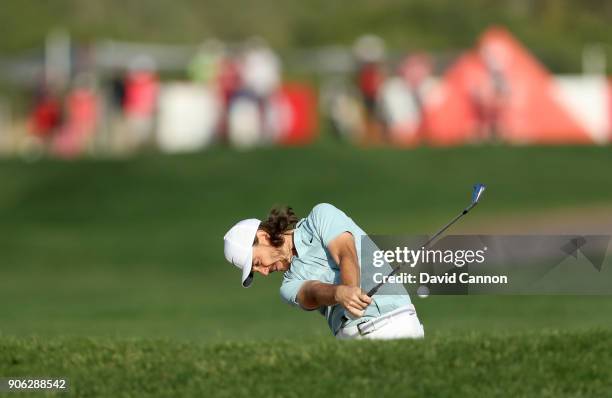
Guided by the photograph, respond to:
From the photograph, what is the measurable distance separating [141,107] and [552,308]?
60.5 feet

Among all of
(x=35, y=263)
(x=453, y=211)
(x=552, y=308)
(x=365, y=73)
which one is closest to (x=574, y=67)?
(x=365, y=73)

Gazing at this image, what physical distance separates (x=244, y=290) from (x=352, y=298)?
16.6 m

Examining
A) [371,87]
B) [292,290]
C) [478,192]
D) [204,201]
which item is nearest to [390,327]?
[292,290]

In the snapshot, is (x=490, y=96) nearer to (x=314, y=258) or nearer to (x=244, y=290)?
(x=244, y=290)

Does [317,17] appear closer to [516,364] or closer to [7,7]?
[7,7]

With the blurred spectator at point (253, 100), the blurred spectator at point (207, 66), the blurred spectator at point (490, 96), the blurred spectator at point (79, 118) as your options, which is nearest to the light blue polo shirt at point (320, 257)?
the blurred spectator at point (253, 100)

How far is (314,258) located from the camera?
7.73 meters


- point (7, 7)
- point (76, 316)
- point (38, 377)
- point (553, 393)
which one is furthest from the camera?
point (7, 7)

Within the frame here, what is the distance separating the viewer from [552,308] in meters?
20.1

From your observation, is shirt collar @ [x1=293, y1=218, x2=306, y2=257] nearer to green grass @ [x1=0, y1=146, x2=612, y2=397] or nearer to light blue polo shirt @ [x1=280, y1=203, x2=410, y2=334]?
light blue polo shirt @ [x1=280, y1=203, x2=410, y2=334]

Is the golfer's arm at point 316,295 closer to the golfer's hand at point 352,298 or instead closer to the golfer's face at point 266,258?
the golfer's hand at point 352,298

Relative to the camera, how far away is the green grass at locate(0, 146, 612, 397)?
24.7 feet

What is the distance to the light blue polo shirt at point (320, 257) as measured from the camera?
760cm

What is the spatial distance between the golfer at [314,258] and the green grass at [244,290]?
0.24m
